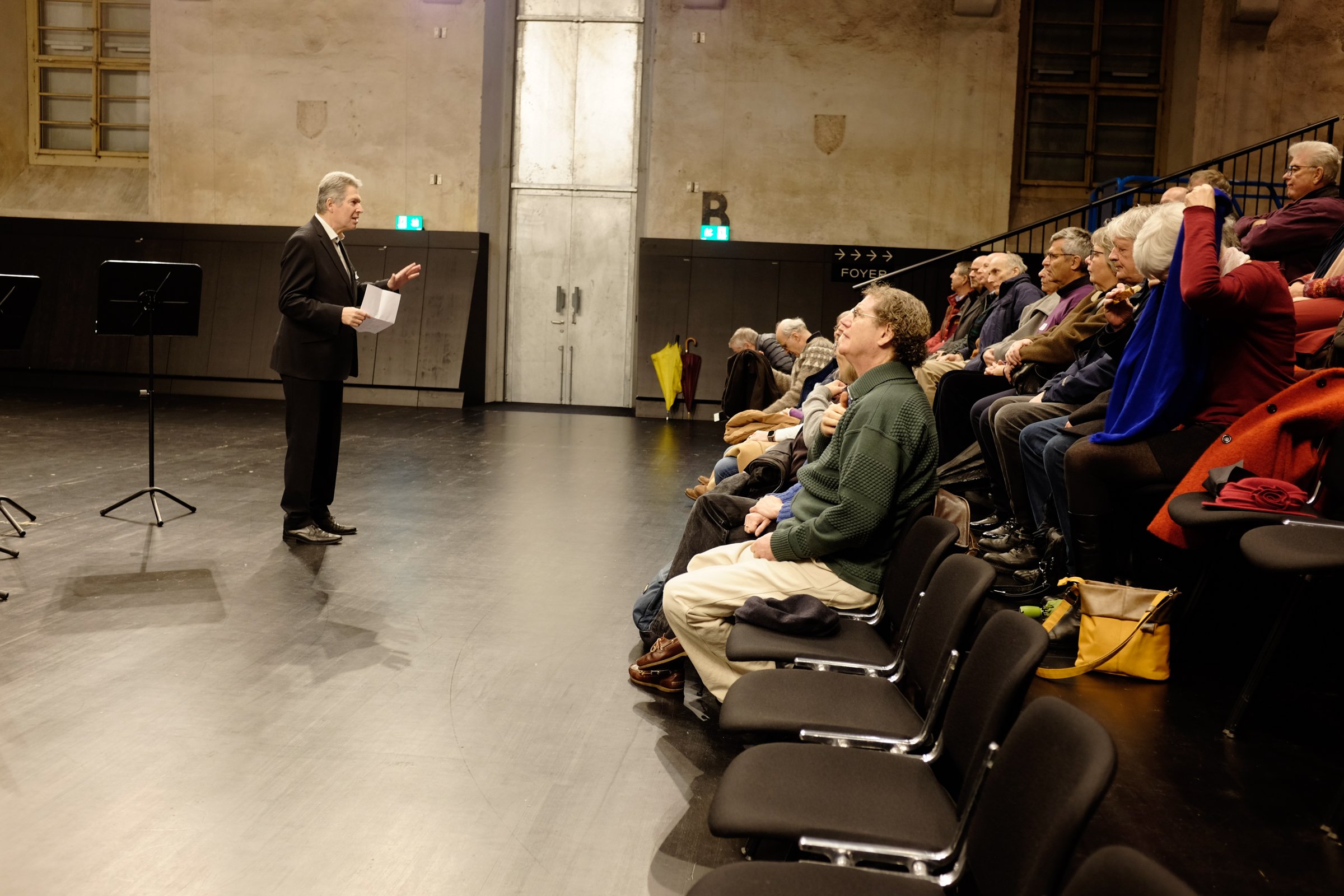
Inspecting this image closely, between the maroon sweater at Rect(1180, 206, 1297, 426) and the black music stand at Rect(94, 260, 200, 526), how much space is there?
460cm

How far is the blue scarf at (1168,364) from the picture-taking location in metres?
3.47

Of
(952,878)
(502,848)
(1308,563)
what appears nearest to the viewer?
(952,878)

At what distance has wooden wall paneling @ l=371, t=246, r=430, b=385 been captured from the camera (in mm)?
12711

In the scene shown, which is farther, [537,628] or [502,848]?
[537,628]

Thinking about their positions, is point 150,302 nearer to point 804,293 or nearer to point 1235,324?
point 1235,324

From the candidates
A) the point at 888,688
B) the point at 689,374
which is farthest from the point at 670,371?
the point at 888,688

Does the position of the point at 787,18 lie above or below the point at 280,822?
above

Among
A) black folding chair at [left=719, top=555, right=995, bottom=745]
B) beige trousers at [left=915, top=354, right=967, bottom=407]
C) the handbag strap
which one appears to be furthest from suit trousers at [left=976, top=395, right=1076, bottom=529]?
black folding chair at [left=719, top=555, right=995, bottom=745]

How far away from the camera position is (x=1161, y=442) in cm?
354

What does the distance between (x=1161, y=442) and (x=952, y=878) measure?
232 centimetres

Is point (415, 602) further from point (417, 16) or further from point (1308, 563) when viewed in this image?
point (417, 16)

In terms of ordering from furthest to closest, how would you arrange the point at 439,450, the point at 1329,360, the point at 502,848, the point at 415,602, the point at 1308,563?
the point at 439,450 → the point at 415,602 → the point at 1329,360 → the point at 1308,563 → the point at 502,848

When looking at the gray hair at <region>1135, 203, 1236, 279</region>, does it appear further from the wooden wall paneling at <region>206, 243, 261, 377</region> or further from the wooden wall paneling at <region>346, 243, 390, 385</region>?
the wooden wall paneling at <region>206, 243, 261, 377</region>

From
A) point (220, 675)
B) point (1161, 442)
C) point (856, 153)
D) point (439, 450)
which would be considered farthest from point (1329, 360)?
point (856, 153)
